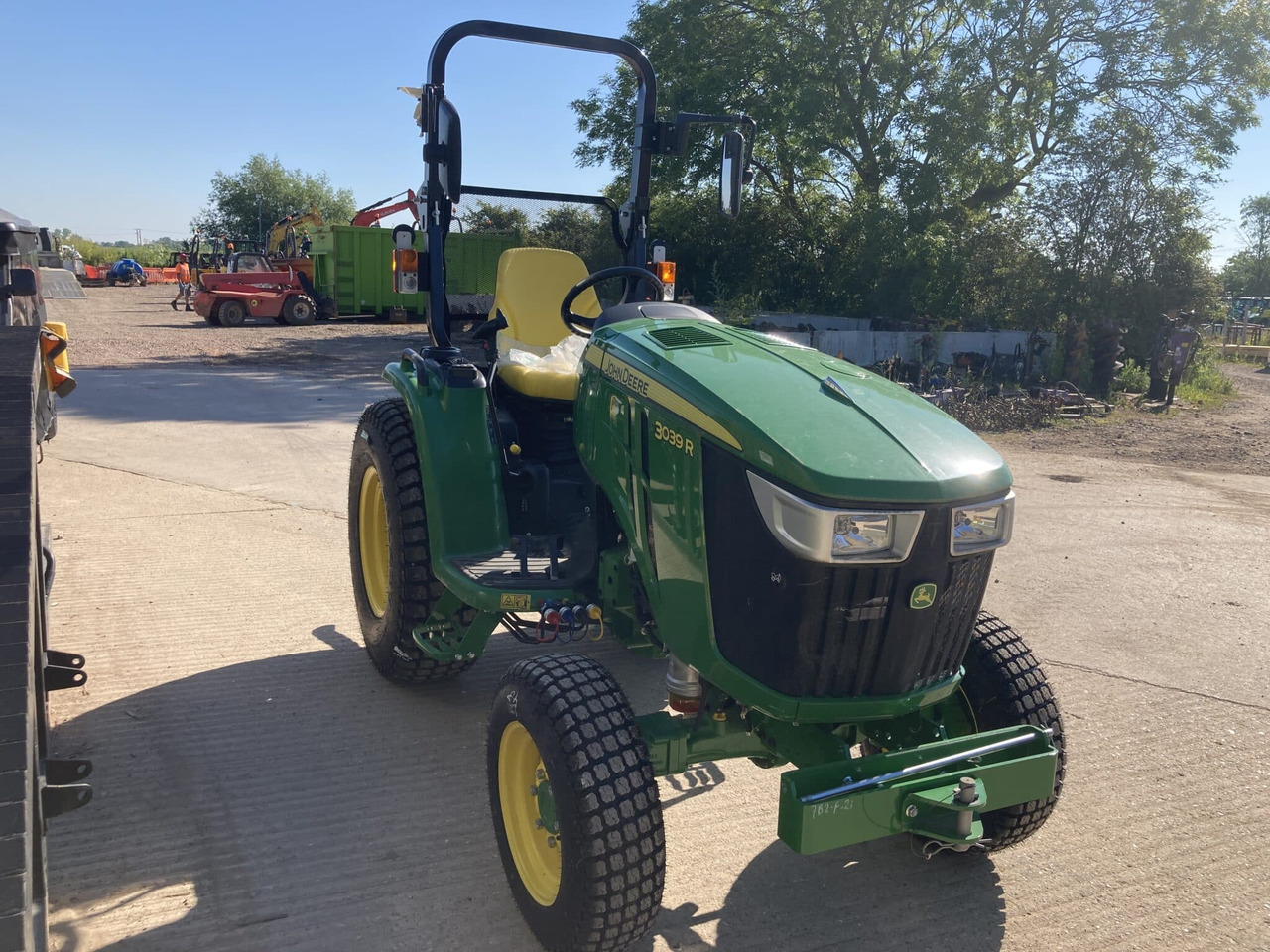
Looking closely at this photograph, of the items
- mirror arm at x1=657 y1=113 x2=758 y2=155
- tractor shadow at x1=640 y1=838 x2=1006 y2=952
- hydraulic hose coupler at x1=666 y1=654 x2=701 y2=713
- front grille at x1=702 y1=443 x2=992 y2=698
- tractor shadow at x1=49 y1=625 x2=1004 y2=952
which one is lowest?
tractor shadow at x1=640 y1=838 x2=1006 y2=952

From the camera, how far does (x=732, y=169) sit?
3.40m

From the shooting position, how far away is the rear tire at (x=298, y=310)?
21.7m

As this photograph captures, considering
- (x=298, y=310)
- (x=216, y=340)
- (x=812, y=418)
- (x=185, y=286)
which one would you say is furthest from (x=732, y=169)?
(x=185, y=286)

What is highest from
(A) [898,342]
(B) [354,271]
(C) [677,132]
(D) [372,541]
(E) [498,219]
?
(B) [354,271]

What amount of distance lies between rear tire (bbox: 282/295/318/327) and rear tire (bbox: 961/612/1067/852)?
2122cm

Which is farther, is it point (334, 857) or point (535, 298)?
Result: point (535, 298)

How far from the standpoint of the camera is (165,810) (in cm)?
286

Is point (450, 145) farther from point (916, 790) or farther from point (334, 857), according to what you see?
point (916, 790)

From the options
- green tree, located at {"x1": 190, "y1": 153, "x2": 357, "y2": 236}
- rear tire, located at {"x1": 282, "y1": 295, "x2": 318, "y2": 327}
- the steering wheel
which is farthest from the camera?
green tree, located at {"x1": 190, "y1": 153, "x2": 357, "y2": 236}

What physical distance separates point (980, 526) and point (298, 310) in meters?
21.7

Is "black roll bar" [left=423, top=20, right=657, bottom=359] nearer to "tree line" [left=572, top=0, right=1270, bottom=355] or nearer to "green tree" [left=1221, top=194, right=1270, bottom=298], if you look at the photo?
"tree line" [left=572, top=0, right=1270, bottom=355]

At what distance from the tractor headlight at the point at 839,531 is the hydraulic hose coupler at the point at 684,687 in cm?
52

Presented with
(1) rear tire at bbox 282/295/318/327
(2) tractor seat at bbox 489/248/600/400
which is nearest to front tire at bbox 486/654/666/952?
(2) tractor seat at bbox 489/248/600/400

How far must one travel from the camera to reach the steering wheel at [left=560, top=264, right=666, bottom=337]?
327 centimetres
